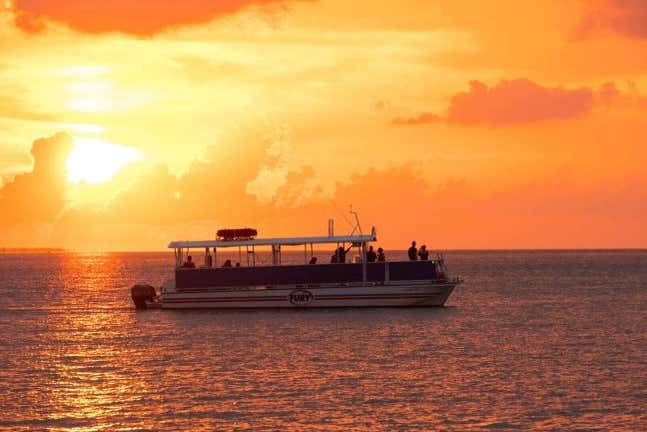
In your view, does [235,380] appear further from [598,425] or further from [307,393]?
[598,425]

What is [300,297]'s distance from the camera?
72062mm

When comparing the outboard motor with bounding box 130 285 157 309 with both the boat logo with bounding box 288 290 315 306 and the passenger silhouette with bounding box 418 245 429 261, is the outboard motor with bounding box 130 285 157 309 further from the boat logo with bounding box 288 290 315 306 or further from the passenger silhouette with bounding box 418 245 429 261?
the passenger silhouette with bounding box 418 245 429 261

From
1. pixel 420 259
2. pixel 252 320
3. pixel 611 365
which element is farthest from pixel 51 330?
pixel 611 365

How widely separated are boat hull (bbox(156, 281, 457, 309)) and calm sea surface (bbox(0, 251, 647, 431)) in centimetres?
77

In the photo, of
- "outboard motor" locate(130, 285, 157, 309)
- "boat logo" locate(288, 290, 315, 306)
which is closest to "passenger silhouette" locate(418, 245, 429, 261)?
"boat logo" locate(288, 290, 315, 306)

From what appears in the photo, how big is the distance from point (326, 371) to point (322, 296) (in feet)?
86.8

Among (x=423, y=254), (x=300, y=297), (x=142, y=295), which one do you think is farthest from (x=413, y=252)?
(x=142, y=295)

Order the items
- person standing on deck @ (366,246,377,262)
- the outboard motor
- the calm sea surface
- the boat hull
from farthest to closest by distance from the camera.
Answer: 1. the outboard motor
2. the boat hull
3. person standing on deck @ (366,246,377,262)
4. the calm sea surface

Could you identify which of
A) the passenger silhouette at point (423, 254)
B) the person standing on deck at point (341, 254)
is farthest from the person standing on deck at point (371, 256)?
the passenger silhouette at point (423, 254)

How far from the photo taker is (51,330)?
227ft

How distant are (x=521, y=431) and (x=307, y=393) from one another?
9.68 meters

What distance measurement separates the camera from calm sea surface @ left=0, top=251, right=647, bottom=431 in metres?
34.9

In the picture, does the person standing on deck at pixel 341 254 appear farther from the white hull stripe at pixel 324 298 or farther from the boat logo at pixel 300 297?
the boat logo at pixel 300 297

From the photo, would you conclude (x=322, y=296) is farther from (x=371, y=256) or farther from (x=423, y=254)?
(x=423, y=254)
